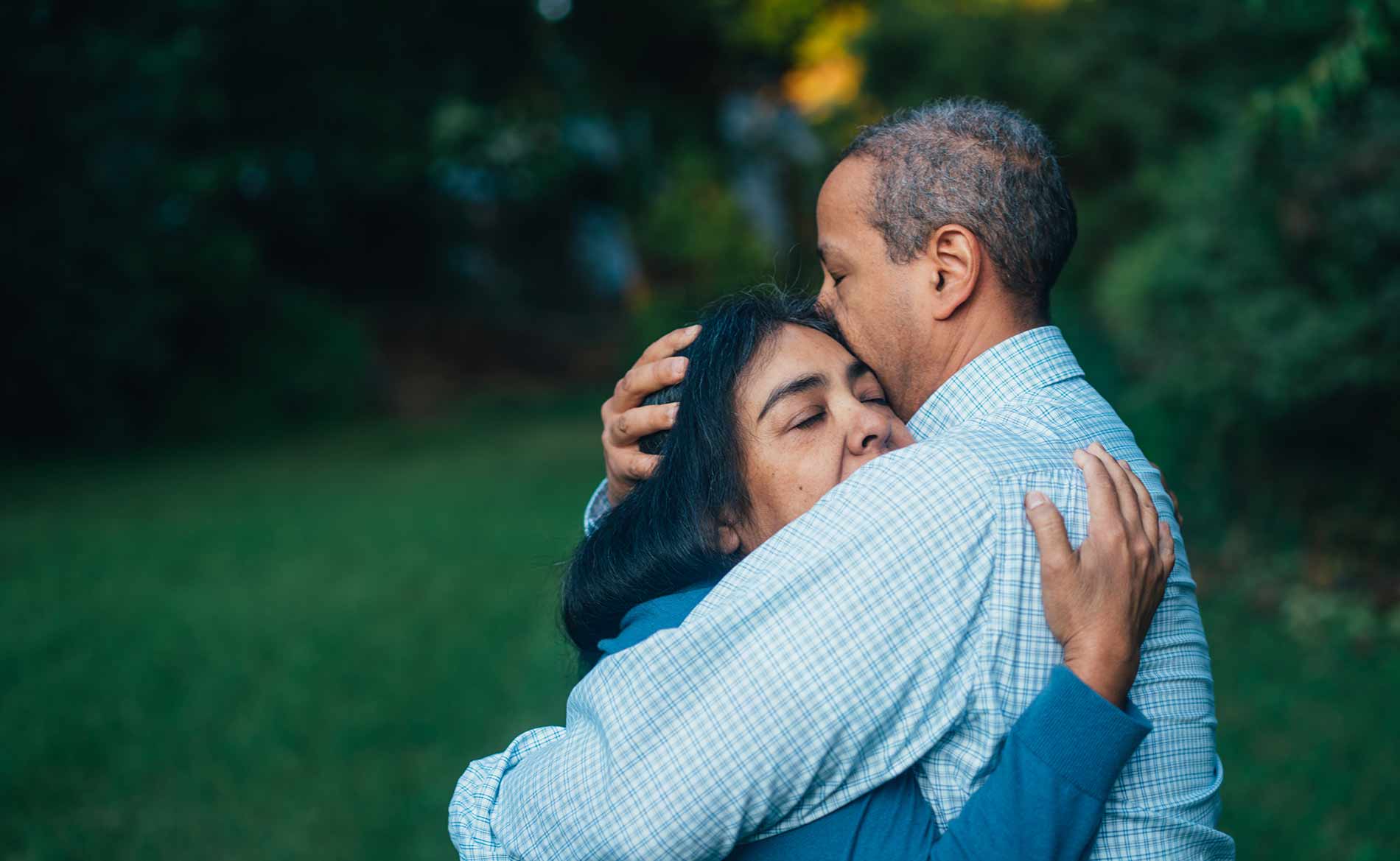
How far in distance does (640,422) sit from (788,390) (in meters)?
0.38

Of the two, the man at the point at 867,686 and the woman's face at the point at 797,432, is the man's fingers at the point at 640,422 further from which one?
the man at the point at 867,686

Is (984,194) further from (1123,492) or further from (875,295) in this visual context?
(1123,492)

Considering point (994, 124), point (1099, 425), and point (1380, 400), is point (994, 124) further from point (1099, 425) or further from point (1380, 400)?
point (1380, 400)

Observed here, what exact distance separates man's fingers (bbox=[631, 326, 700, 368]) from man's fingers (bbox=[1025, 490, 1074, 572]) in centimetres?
90

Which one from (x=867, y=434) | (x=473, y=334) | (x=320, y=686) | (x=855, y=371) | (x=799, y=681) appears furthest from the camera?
(x=473, y=334)

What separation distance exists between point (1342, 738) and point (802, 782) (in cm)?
465

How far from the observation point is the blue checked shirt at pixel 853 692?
5.63ft

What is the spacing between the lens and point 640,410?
2.47 m

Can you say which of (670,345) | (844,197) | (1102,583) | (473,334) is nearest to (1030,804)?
(1102,583)

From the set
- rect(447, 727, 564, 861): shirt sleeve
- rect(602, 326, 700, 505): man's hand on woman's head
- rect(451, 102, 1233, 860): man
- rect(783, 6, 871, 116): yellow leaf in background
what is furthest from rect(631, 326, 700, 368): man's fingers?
rect(783, 6, 871, 116): yellow leaf in background

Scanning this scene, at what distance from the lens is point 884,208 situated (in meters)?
2.42

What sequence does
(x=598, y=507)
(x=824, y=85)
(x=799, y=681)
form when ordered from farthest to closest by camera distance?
(x=824, y=85), (x=598, y=507), (x=799, y=681)

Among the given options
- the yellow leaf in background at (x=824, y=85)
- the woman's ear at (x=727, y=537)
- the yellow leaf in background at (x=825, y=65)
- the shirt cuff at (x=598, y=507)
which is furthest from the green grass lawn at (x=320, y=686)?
the yellow leaf in background at (x=825, y=65)

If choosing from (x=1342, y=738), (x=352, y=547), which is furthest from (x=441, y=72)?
(x=1342, y=738)
